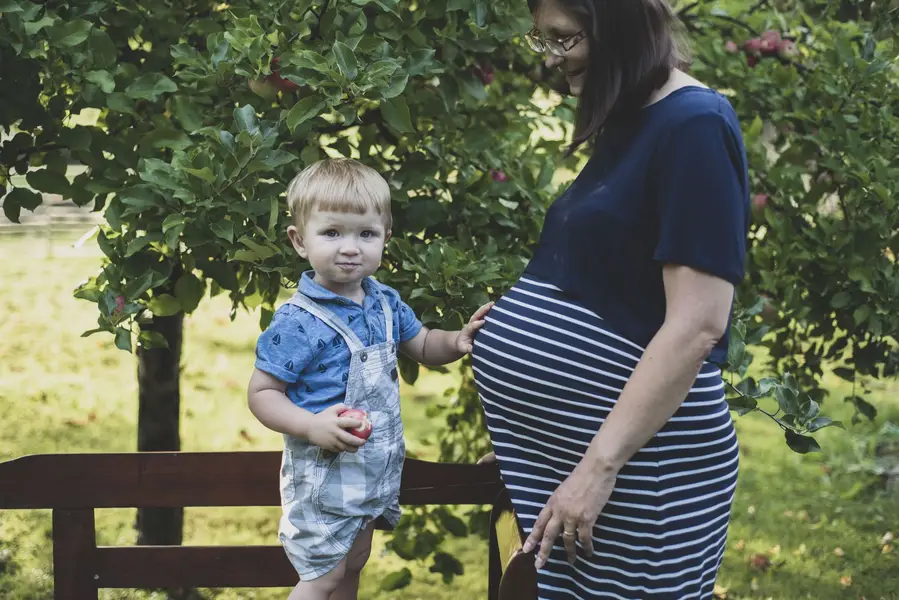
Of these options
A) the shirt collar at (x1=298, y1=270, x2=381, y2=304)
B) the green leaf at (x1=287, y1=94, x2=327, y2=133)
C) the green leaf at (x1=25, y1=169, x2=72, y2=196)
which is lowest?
the green leaf at (x1=25, y1=169, x2=72, y2=196)

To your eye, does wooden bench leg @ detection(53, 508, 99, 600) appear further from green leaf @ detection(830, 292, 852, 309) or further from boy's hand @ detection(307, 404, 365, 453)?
green leaf @ detection(830, 292, 852, 309)

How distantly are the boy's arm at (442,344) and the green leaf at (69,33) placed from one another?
1073 mm

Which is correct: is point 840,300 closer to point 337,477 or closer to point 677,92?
point 677,92

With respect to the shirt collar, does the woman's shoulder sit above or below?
above

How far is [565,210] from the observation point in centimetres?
180

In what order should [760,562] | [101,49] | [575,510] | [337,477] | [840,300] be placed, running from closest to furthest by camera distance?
[575,510]
[337,477]
[101,49]
[840,300]
[760,562]

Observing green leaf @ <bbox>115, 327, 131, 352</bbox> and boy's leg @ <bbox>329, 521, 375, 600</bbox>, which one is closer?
boy's leg @ <bbox>329, 521, 375, 600</bbox>

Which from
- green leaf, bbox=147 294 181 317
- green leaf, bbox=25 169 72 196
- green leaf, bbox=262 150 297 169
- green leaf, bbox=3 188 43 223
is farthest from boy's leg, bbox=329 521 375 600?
green leaf, bbox=3 188 43 223

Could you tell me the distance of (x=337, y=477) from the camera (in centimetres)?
203

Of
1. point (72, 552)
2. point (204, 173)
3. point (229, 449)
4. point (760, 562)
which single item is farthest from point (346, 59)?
point (229, 449)

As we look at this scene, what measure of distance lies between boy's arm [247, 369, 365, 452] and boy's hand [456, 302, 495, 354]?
30cm

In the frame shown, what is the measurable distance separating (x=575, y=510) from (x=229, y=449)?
12.1 ft

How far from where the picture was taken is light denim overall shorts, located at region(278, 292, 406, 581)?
6.63 feet

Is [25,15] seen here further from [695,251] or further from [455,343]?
[695,251]
